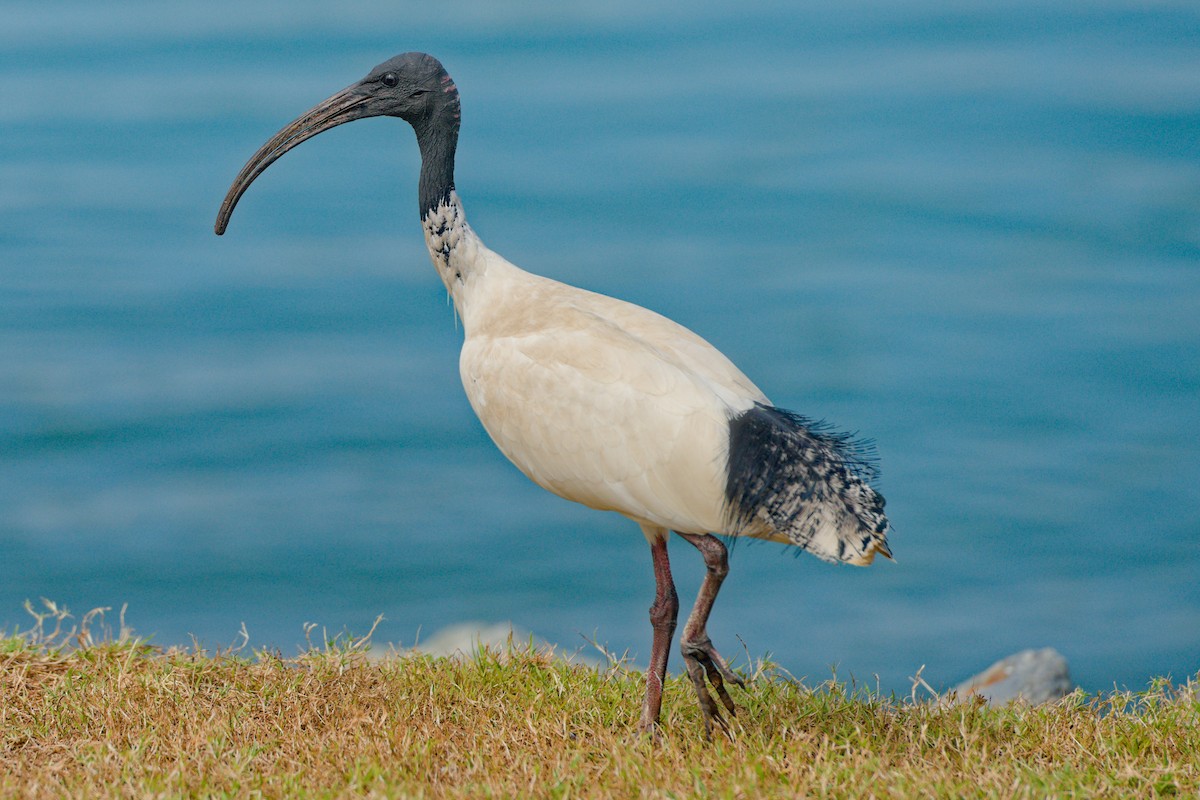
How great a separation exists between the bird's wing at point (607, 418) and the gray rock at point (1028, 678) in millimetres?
3402

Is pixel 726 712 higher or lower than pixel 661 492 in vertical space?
lower

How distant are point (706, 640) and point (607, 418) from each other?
0.87 metres

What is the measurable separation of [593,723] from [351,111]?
258 cm

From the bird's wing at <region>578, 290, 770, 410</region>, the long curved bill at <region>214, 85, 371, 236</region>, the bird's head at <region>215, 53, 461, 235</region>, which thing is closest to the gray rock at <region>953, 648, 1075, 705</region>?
the bird's wing at <region>578, 290, 770, 410</region>

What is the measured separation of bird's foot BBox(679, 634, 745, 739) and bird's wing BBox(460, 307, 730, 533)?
1.53ft

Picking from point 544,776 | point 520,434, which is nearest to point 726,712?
point 544,776

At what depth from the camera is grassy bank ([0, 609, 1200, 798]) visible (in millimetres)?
4664

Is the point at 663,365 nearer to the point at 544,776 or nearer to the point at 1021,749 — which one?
the point at 544,776

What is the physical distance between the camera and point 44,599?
624 centimetres

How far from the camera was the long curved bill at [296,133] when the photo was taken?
5.81 metres

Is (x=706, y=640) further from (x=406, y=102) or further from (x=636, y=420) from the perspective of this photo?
(x=406, y=102)

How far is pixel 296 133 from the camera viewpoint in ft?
19.4

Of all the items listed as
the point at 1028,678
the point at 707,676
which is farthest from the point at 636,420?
the point at 1028,678

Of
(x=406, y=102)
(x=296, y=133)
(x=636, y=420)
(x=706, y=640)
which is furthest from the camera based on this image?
(x=296, y=133)
